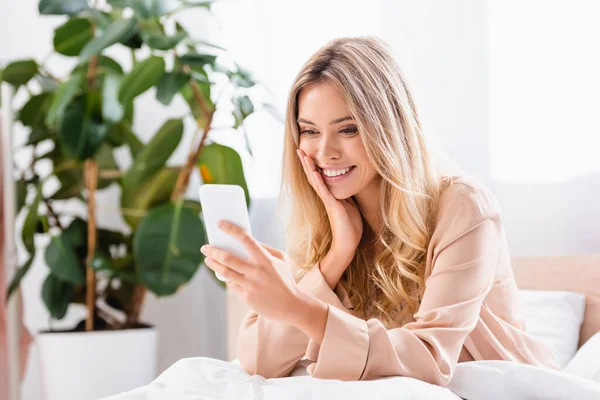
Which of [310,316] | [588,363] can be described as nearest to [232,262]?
[310,316]

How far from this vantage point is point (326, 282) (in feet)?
4.78

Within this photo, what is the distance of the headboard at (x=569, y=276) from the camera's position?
1901 mm

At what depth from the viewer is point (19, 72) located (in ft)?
8.20

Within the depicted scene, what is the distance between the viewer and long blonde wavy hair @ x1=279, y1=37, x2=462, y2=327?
1.34 meters

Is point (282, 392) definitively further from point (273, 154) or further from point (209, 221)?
point (273, 154)

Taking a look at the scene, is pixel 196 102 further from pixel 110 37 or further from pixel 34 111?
pixel 34 111

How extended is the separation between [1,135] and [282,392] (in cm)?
151

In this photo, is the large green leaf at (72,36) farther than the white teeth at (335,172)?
Yes

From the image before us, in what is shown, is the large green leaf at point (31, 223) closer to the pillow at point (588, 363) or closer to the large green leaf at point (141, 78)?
the large green leaf at point (141, 78)

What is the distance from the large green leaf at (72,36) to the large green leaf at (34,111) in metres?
0.17

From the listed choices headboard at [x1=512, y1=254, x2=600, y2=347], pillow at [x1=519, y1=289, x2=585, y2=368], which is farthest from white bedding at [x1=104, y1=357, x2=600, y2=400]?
headboard at [x1=512, y1=254, x2=600, y2=347]

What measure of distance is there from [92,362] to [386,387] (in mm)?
1662

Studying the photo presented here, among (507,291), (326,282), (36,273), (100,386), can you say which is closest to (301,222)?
(326,282)

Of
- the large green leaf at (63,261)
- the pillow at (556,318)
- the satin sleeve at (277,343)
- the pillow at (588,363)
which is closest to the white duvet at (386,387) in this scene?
the satin sleeve at (277,343)
